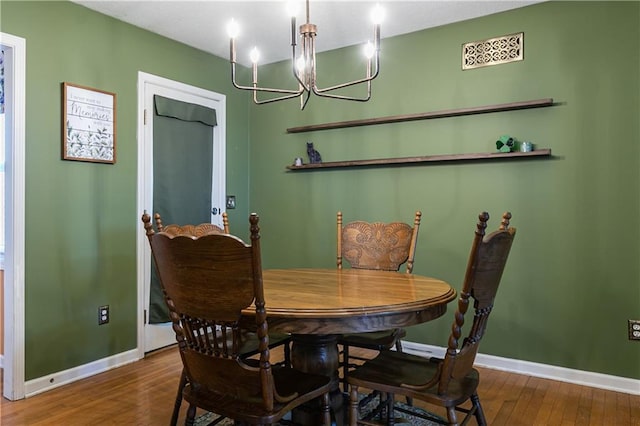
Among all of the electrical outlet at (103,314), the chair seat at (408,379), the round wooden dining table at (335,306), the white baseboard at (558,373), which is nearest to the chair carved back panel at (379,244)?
the round wooden dining table at (335,306)

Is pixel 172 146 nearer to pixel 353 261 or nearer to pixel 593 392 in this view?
pixel 353 261

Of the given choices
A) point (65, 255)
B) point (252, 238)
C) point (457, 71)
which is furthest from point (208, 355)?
point (457, 71)

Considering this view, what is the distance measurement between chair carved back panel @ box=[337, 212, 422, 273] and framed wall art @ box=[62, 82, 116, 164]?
166 cm

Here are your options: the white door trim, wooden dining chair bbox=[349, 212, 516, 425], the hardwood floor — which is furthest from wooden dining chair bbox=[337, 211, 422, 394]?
the white door trim

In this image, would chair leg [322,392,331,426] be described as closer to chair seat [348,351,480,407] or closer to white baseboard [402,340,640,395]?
chair seat [348,351,480,407]

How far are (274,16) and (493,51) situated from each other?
1.53 metres

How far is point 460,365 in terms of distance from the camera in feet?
5.22

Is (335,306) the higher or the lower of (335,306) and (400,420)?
the higher

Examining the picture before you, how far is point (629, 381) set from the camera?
2.70 m

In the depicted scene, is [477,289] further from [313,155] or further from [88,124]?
[88,124]

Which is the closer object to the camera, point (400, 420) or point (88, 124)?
point (400, 420)

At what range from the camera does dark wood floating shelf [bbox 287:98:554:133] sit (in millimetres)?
2940

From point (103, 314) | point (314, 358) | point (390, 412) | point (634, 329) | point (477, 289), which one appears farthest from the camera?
point (103, 314)

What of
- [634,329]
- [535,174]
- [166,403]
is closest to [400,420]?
[166,403]
